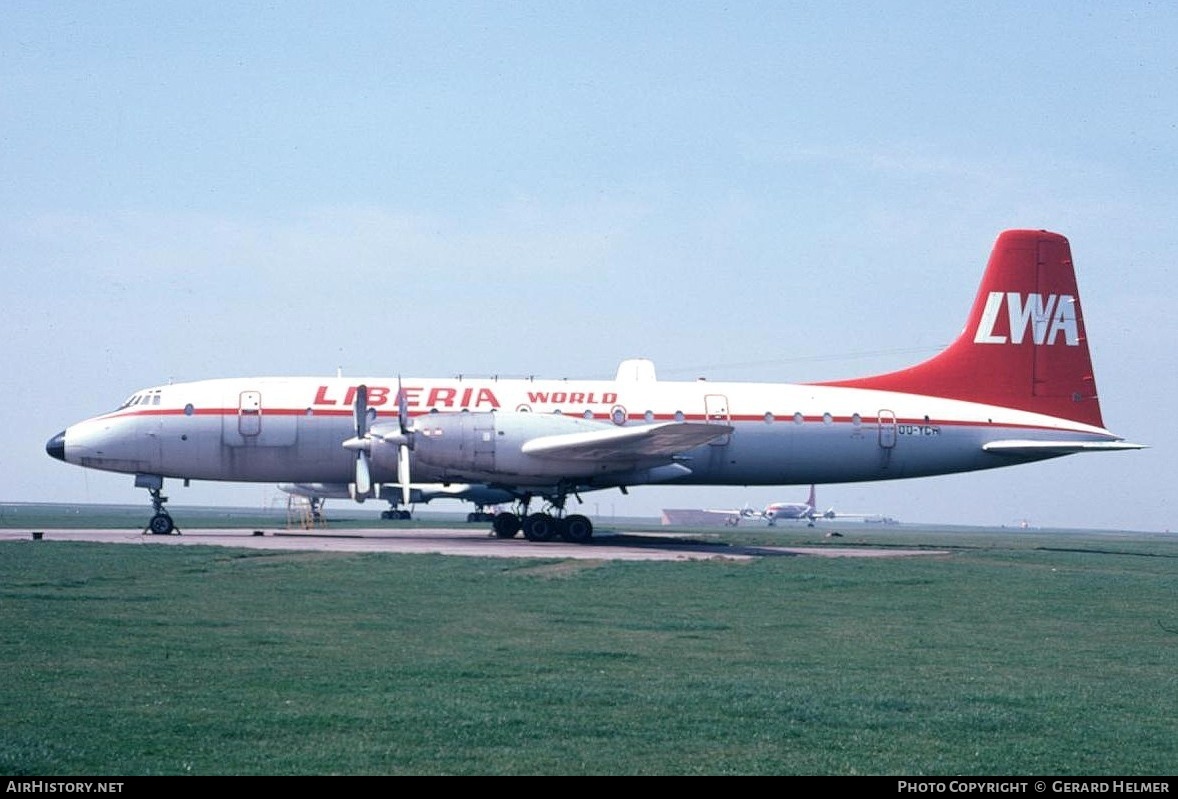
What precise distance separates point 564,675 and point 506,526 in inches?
1053

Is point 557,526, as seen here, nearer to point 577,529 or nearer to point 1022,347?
point 577,529

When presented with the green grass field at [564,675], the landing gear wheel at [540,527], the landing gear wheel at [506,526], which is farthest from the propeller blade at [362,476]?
the green grass field at [564,675]

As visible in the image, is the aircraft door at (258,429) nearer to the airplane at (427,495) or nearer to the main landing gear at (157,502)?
the main landing gear at (157,502)

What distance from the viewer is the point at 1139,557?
39250 millimetres

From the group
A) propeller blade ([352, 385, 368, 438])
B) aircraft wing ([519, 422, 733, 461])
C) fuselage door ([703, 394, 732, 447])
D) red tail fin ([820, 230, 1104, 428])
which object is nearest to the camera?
aircraft wing ([519, 422, 733, 461])

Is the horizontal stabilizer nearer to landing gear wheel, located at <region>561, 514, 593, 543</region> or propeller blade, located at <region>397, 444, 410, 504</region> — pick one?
landing gear wheel, located at <region>561, 514, 593, 543</region>

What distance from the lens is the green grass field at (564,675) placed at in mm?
9398

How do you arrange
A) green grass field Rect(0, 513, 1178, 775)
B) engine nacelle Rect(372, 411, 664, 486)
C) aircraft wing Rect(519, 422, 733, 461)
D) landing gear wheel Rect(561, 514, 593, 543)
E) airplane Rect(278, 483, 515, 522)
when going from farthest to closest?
airplane Rect(278, 483, 515, 522), landing gear wheel Rect(561, 514, 593, 543), engine nacelle Rect(372, 411, 664, 486), aircraft wing Rect(519, 422, 733, 461), green grass field Rect(0, 513, 1178, 775)

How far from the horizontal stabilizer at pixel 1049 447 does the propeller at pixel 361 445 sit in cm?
1937

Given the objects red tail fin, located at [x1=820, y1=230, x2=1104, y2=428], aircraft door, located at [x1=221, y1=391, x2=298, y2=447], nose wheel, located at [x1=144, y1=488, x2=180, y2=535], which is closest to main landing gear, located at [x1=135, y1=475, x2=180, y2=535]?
nose wheel, located at [x1=144, y1=488, x2=180, y2=535]

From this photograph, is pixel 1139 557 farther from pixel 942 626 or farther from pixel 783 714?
pixel 783 714

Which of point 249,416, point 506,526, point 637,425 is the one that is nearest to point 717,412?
point 637,425

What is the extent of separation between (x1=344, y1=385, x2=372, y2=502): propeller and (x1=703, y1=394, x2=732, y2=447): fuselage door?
1020 centimetres

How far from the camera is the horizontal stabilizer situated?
131ft
